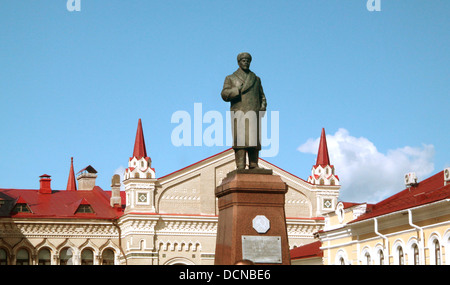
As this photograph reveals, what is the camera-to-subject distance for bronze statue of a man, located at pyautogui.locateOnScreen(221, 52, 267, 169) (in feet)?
59.2

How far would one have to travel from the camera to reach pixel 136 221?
51.4 meters

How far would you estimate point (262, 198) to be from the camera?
1697 cm

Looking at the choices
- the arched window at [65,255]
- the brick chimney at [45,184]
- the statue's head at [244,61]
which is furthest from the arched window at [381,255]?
the brick chimney at [45,184]

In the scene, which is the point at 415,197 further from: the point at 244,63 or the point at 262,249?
the point at 262,249

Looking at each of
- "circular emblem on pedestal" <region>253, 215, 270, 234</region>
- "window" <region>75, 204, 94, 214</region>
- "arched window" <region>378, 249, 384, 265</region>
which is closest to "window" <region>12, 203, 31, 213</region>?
"window" <region>75, 204, 94, 214</region>

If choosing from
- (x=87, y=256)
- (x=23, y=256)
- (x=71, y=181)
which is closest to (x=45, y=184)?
(x=23, y=256)

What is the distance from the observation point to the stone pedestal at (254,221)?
1659 centimetres

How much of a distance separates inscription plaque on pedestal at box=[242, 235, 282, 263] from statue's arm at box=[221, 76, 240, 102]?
10.4 feet

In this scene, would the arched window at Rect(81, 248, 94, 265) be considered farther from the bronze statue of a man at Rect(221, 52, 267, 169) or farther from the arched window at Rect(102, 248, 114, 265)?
the bronze statue of a man at Rect(221, 52, 267, 169)

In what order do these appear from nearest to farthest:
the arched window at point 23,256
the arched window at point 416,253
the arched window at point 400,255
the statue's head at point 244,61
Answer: the statue's head at point 244,61 → the arched window at point 416,253 → the arched window at point 400,255 → the arched window at point 23,256

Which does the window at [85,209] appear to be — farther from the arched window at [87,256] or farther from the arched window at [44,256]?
the arched window at [44,256]
